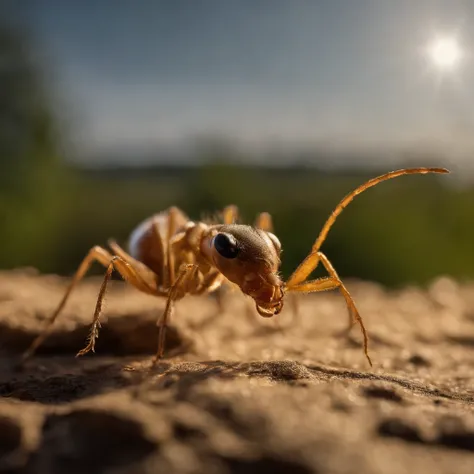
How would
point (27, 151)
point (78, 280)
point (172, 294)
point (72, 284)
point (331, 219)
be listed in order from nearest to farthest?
1. point (172, 294)
2. point (331, 219)
3. point (72, 284)
4. point (78, 280)
5. point (27, 151)

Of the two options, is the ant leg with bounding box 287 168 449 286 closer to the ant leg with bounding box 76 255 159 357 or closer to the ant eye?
the ant eye

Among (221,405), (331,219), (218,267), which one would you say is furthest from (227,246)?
(221,405)

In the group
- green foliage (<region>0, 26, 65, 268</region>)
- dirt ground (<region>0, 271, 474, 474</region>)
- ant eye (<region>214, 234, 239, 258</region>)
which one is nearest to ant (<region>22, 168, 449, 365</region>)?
ant eye (<region>214, 234, 239, 258</region>)

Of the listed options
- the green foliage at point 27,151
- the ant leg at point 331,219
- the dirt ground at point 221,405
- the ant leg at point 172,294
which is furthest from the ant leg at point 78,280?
the green foliage at point 27,151

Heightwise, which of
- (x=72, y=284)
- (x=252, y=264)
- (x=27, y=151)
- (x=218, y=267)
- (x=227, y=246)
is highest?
(x=27, y=151)

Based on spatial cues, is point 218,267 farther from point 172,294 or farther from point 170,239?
point 170,239

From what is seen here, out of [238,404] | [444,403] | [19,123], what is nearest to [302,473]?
[238,404]

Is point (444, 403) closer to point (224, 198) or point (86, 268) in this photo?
point (86, 268)
